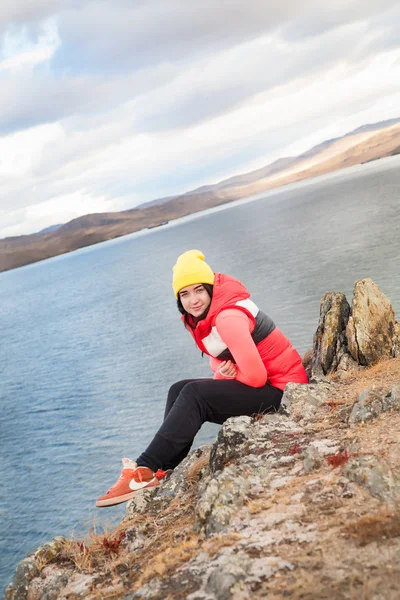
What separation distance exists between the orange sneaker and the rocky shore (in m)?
0.37

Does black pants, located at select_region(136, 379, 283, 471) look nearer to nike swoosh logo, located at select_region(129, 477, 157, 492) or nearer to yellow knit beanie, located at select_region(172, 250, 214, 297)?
nike swoosh logo, located at select_region(129, 477, 157, 492)

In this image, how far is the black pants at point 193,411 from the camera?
657cm

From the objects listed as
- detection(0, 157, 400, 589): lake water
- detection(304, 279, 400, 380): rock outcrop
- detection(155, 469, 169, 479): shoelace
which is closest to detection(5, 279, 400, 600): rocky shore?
detection(155, 469, 169, 479): shoelace

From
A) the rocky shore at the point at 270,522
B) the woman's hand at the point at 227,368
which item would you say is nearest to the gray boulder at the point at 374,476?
the rocky shore at the point at 270,522

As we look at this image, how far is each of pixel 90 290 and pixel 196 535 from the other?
103 meters

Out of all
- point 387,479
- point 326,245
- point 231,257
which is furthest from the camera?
point 231,257

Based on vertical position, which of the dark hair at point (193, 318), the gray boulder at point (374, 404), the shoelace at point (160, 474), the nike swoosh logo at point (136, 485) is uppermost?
the dark hair at point (193, 318)

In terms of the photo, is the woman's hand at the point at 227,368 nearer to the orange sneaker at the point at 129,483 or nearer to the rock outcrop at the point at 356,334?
the orange sneaker at the point at 129,483

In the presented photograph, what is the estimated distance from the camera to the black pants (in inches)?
259

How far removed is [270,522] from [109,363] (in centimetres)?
4137

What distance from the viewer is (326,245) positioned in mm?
67438

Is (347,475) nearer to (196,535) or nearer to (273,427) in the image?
(196,535)

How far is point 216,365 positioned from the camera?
7289 millimetres

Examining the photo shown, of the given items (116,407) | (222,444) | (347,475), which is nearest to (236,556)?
(347,475)
